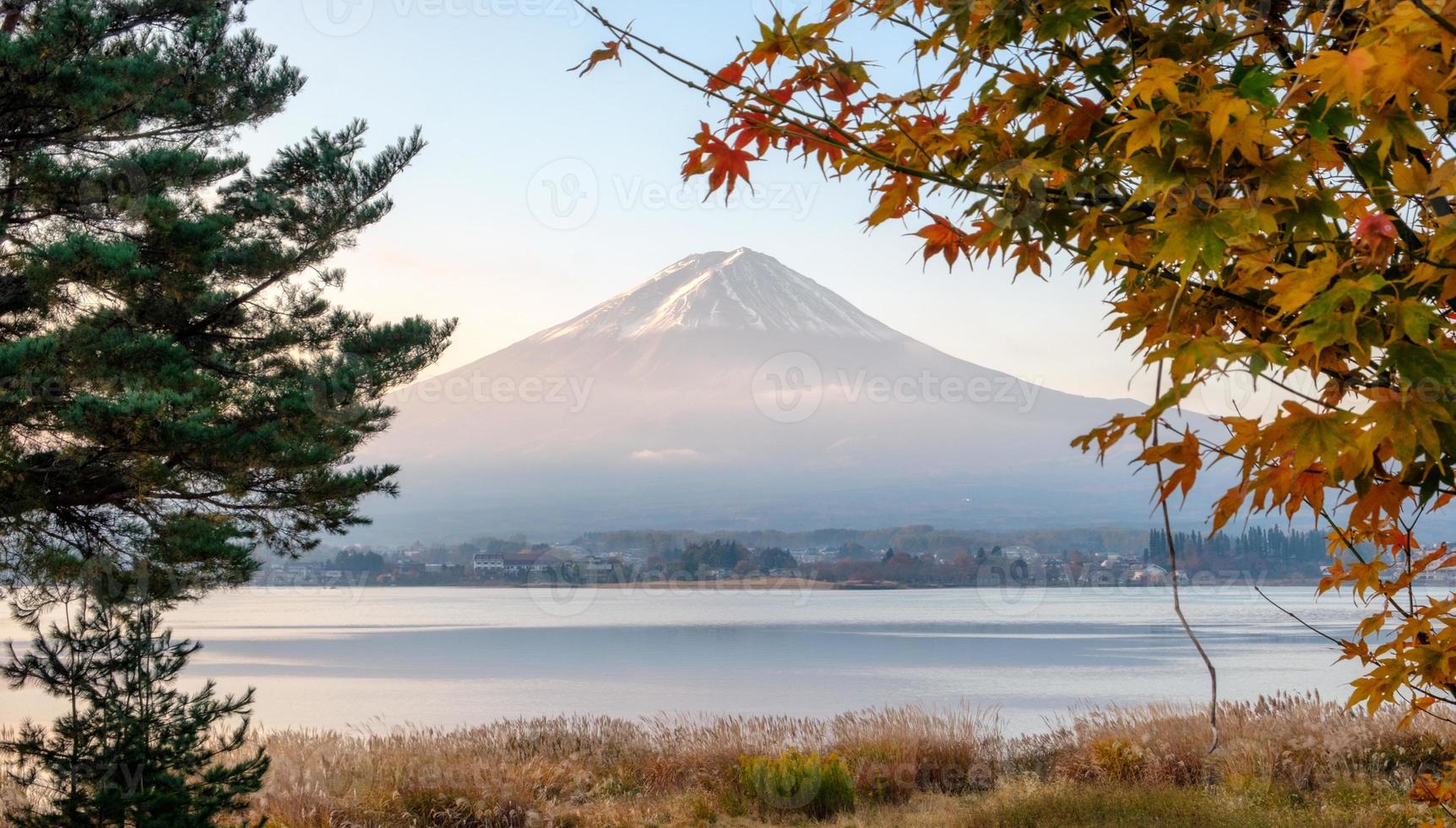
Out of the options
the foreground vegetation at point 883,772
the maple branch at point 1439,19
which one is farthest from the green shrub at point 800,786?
the maple branch at point 1439,19

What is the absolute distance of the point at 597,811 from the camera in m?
8.08

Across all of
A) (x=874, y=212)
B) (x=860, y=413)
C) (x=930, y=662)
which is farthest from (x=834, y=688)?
(x=860, y=413)

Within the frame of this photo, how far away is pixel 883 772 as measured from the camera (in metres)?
9.52

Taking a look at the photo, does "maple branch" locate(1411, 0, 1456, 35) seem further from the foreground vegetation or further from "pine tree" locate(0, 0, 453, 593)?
"pine tree" locate(0, 0, 453, 593)

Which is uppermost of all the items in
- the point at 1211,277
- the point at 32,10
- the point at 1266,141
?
the point at 32,10

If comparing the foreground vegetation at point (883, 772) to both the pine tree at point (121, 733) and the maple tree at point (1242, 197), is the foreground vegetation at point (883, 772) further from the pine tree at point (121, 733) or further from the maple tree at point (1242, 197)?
the maple tree at point (1242, 197)

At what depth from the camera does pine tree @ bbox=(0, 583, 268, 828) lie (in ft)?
17.5

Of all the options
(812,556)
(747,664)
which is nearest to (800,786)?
(747,664)

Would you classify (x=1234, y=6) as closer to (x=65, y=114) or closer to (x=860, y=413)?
(x=65, y=114)

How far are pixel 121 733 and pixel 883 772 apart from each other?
6.34 m

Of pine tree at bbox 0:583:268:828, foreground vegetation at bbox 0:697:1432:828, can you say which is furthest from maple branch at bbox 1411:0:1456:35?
foreground vegetation at bbox 0:697:1432:828

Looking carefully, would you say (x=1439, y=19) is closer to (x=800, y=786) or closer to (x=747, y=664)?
(x=800, y=786)

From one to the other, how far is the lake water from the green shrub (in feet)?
10.0

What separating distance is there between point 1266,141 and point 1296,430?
0.45 metres
